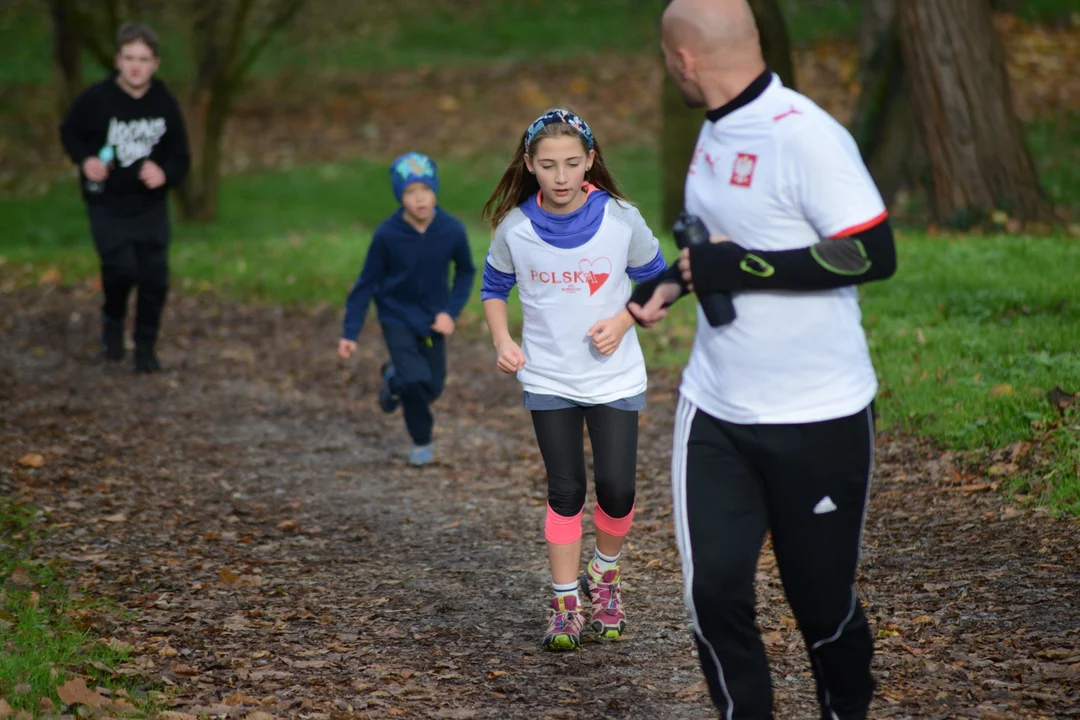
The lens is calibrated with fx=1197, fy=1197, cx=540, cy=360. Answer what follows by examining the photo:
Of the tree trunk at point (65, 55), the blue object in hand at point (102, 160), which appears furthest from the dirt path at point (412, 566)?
the tree trunk at point (65, 55)

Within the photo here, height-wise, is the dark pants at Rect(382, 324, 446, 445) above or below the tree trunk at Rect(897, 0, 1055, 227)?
below

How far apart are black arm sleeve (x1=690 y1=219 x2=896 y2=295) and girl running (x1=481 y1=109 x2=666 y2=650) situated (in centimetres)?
133

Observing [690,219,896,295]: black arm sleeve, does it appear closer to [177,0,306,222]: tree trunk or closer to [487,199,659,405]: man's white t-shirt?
[487,199,659,405]: man's white t-shirt

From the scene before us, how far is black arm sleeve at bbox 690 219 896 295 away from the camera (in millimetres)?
3152

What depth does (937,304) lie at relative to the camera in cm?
970

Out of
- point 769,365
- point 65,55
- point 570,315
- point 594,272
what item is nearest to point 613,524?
point 570,315

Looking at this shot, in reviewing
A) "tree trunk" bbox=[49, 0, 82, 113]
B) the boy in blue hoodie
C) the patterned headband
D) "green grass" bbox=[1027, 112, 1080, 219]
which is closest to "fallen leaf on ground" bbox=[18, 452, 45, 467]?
the boy in blue hoodie

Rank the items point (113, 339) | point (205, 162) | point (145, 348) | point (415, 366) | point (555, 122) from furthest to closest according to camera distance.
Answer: point (205, 162), point (113, 339), point (145, 348), point (415, 366), point (555, 122)

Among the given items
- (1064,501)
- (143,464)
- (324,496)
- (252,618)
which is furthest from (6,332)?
(1064,501)

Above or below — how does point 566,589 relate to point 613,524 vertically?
below

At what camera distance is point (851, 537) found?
3.38 m

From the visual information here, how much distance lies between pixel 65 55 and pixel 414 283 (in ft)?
55.3

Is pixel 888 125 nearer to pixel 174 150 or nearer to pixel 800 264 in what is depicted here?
pixel 174 150

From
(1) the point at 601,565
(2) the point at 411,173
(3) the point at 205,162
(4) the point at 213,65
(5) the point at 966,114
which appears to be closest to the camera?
(1) the point at 601,565
